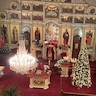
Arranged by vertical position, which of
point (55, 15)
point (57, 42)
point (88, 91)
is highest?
point (55, 15)

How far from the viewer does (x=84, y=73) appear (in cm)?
2100

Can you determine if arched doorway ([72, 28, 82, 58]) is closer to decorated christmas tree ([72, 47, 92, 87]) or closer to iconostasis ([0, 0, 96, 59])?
iconostasis ([0, 0, 96, 59])

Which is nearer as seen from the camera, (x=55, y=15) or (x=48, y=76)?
(x=48, y=76)

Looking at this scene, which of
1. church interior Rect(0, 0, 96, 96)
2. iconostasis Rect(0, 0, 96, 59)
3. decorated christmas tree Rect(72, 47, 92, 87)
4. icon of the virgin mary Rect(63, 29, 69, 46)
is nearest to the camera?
decorated christmas tree Rect(72, 47, 92, 87)

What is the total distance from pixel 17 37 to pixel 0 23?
1.52m

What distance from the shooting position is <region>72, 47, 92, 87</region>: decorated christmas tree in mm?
20938

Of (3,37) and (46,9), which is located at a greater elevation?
(46,9)

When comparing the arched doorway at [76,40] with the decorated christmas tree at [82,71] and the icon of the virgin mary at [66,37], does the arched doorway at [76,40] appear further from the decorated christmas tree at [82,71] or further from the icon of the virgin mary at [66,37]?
the decorated christmas tree at [82,71]

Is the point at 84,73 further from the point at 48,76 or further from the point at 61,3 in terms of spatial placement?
Answer: the point at 61,3

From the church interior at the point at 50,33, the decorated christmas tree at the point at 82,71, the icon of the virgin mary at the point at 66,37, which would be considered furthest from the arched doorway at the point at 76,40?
the decorated christmas tree at the point at 82,71

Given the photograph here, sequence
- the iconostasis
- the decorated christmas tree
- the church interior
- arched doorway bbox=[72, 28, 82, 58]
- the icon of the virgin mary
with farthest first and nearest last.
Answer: the icon of the virgin mary, arched doorway bbox=[72, 28, 82, 58], the iconostasis, the church interior, the decorated christmas tree

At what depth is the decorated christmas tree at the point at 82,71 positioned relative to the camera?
20938mm

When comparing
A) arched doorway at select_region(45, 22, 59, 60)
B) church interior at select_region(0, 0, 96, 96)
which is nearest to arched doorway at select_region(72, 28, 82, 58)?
church interior at select_region(0, 0, 96, 96)

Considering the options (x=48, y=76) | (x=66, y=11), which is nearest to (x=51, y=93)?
(x=48, y=76)
